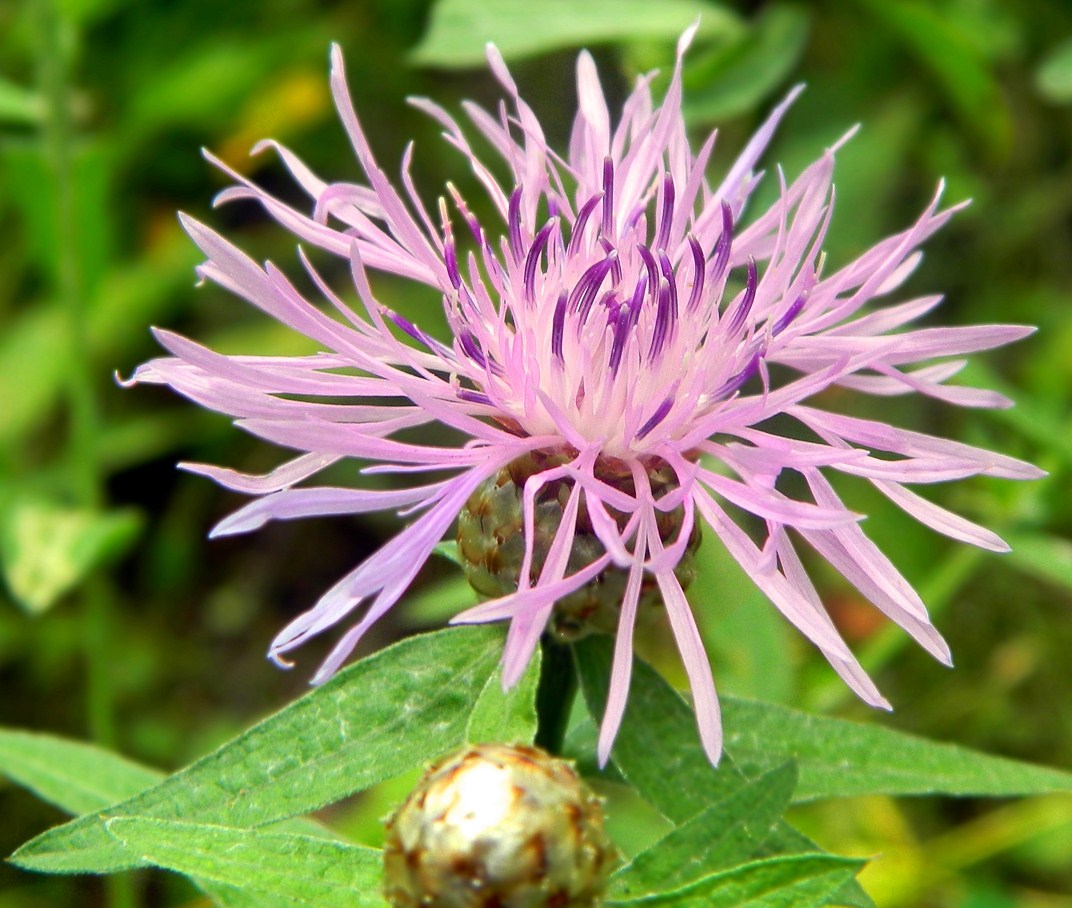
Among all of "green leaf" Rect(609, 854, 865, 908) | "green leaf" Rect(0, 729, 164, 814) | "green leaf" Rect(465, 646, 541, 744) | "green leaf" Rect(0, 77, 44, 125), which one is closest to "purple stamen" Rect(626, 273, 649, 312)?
"green leaf" Rect(465, 646, 541, 744)

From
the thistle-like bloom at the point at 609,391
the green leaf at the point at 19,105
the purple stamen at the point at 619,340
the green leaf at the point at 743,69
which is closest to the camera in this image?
the thistle-like bloom at the point at 609,391

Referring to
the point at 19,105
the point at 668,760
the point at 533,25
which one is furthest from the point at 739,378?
the point at 19,105

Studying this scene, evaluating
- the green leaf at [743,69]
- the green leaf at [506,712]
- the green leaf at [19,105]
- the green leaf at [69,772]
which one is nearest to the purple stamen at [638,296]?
the green leaf at [506,712]

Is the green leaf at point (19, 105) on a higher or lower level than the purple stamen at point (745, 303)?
lower

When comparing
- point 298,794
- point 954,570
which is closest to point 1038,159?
point 954,570

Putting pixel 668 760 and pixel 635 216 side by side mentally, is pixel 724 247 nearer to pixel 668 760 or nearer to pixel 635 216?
pixel 635 216

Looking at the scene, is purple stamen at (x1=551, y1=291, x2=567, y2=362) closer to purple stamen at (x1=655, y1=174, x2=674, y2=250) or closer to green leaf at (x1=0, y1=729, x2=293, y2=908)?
purple stamen at (x1=655, y1=174, x2=674, y2=250)

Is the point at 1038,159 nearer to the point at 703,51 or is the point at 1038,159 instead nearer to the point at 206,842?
the point at 703,51

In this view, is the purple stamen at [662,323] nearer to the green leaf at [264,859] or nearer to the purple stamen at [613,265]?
the purple stamen at [613,265]
